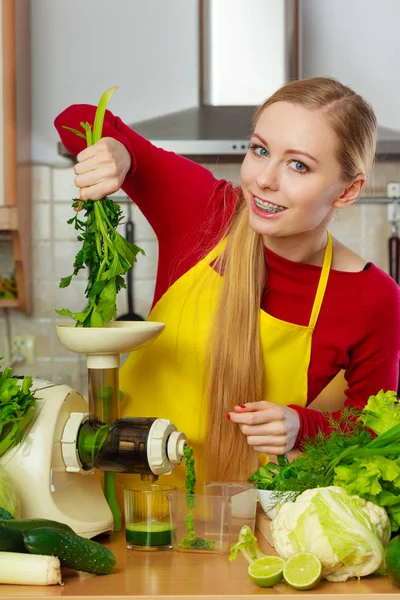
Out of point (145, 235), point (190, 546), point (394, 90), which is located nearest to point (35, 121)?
point (145, 235)

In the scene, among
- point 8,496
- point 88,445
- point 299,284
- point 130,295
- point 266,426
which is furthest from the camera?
point 130,295

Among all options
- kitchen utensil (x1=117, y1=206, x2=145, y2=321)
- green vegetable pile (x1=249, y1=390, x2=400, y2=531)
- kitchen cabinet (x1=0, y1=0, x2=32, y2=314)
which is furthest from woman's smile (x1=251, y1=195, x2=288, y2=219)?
kitchen utensil (x1=117, y1=206, x2=145, y2=321)

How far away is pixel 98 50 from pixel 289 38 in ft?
2.57

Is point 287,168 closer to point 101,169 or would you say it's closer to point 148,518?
point 101,169

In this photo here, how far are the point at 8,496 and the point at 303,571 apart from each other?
16.0 inches

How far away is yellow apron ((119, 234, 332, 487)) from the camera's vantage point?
173cm

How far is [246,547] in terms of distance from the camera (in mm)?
1146

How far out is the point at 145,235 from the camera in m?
3.45

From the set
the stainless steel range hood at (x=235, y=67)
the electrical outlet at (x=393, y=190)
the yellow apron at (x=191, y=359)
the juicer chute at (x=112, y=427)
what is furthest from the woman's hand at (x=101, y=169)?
the electrical outlet at (x=393, y=190)

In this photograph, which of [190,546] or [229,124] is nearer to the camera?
[190,546]

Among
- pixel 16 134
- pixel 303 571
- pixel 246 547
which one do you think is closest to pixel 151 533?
pixel 246 547

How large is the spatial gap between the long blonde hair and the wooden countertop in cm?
44

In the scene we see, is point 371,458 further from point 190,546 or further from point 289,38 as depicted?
point 289,38

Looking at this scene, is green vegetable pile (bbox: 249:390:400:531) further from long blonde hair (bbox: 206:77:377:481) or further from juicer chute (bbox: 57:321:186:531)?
long blonde hair (bbox: 206:77:377:481)
